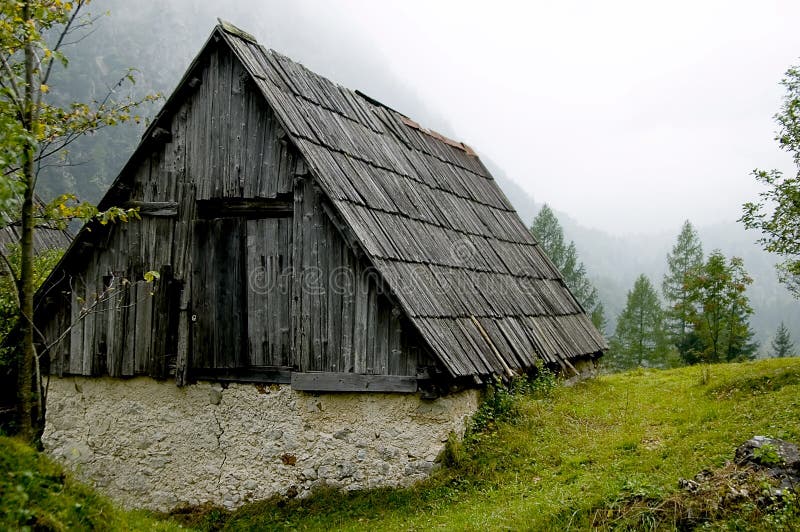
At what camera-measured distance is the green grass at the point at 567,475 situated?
6.11 metres

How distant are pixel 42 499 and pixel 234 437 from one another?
425 centimetres

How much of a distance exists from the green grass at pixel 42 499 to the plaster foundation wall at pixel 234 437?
87.3 inches

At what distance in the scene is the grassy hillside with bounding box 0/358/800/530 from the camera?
16.5 feet

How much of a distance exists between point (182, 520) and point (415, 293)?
14.8ft

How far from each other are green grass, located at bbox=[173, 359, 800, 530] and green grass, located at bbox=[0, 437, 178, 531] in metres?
3.07

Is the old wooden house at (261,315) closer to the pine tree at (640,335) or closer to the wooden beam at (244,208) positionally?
the wooden beam at (244,208)

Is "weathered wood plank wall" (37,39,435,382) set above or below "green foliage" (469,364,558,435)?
above

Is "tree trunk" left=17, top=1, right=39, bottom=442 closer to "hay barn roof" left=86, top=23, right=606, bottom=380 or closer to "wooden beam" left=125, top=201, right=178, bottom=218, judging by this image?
"wooden beam" left=125, top=201, right=178, bottom=218

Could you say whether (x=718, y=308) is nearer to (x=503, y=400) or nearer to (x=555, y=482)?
(x=503, y=400)

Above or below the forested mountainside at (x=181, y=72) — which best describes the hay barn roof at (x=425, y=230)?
below

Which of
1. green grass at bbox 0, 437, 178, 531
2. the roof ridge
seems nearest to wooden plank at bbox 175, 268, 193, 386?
the roof ridge

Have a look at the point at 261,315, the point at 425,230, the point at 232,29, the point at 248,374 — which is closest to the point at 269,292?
the point at 261,315

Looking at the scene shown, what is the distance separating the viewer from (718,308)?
2788cm

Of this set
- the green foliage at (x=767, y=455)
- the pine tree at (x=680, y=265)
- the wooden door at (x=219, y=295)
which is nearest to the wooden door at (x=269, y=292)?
the wooden door at (x=219, y=295)
